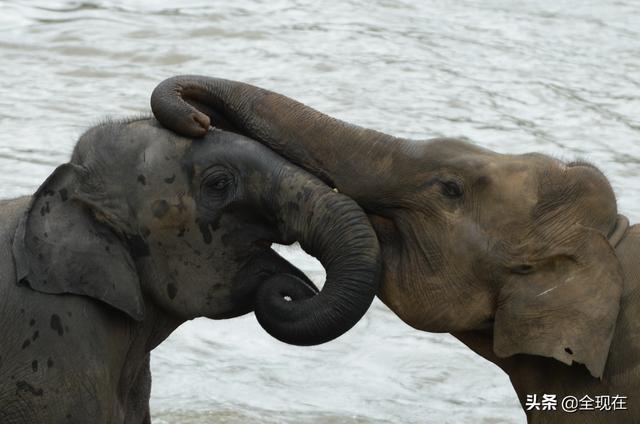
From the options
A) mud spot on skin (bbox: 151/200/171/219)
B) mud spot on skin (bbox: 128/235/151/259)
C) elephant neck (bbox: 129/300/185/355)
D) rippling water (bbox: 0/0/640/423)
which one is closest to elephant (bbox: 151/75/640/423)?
mud spot on skin (bbox: 151/200/171/219)

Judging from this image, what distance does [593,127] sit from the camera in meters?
12.8

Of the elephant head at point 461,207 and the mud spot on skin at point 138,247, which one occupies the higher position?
the elephant head at point 461,207

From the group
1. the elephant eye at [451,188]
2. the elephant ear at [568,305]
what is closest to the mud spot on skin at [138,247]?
the elephant eye at [451,188]

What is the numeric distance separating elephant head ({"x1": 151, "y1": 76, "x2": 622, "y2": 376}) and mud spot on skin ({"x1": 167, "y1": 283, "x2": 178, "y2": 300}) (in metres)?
0.50

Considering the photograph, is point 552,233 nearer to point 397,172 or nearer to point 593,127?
point 397,172

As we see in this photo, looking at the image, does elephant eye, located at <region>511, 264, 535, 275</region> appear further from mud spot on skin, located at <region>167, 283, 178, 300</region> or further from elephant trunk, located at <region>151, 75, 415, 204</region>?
mud spot on skin, located at <region>167, 283, 178, 300</region>

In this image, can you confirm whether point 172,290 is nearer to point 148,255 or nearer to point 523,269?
point 148,255

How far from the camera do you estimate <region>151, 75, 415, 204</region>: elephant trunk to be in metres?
5.25

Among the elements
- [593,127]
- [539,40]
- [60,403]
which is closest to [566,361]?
[60,403]

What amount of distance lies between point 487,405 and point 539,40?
8.26 meters

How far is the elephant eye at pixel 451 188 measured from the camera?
209 inches

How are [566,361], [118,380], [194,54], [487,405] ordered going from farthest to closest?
[194,54], [487,405], [118,380], [566,361]

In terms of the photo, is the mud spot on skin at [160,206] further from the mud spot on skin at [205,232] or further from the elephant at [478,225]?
the elephant at [478,225]

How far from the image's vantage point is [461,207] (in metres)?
5.32
